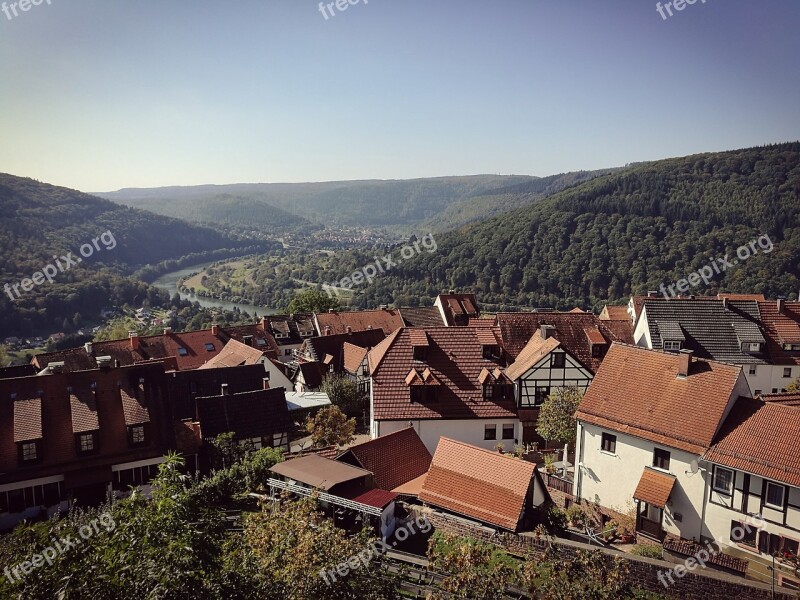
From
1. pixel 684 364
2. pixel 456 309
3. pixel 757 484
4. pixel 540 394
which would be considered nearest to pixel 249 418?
pixel 540 394

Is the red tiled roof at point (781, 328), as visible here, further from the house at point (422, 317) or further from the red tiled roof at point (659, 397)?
the house at point (422, 317)

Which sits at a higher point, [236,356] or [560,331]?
[560,331]

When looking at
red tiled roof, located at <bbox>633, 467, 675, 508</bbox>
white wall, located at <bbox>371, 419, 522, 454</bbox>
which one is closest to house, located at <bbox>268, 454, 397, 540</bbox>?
white wall, located at <bbox>371, 419, 522, 454</bbox>

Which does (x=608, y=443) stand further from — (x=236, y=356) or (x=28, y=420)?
(x=236, y=356)

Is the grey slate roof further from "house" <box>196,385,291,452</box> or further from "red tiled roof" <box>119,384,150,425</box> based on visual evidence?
"red tiled roof" <box>119,384,150,425</box>

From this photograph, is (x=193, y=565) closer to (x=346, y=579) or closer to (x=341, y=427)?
(x=346, y=579)

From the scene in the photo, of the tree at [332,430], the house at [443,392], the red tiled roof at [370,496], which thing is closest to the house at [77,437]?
the tree at [332,430]

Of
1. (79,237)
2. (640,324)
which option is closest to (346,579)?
(640,324)
